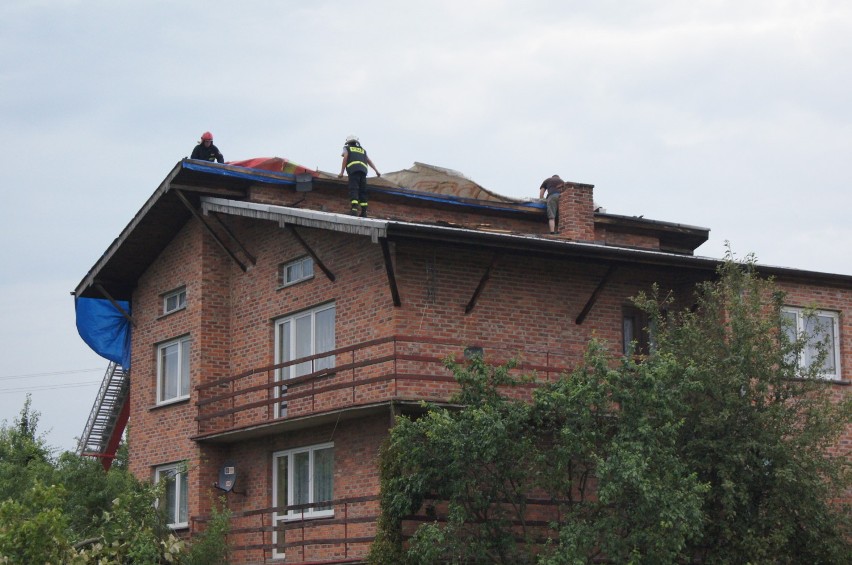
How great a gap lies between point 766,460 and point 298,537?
333 inches

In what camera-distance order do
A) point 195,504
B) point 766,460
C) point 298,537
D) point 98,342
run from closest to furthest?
1. point 766,460
2. point 298,537
3. point 195,504
4. point 98,342

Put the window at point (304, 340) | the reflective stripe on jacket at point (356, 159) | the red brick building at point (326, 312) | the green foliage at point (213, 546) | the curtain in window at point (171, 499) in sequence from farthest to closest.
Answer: the curtain in window at point (171, 499) < the reflective stripe on jacket at point (356, 159) < the window at point (304, 340) < the green foliage at point (213, 546) < the red brick building at point (326, 312)

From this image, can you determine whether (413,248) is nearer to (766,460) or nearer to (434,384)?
(434,384)

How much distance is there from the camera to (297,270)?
2548 cm

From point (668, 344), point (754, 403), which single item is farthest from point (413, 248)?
point (754, 403)

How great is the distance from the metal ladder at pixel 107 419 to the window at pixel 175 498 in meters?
6.65

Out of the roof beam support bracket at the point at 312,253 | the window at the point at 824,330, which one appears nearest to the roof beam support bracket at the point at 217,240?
the roof beam support bracket at the point at 312,253

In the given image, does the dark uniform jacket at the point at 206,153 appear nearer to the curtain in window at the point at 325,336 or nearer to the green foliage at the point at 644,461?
the curtain in window at the point at 325,336

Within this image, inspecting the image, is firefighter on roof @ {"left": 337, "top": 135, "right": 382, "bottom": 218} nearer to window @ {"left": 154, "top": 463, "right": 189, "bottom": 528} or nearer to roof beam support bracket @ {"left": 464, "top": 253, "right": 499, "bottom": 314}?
roof beam support bracket @ {"left": 464, "top": 253, "right": 499, "bottom": 314}

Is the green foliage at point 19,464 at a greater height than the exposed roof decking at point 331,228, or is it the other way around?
the exposed roof decking at point 331,228

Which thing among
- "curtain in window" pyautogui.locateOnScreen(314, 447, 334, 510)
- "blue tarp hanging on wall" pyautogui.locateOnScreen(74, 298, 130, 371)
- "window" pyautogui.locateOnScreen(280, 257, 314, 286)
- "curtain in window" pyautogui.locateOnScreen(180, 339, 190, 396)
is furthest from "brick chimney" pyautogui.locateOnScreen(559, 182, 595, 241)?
"blue tarp hanging on wall" pyautogui.locateOnScreen(74, 298, 130, 371)

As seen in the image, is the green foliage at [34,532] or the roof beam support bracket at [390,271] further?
the roof beam support bracket at [390,271]

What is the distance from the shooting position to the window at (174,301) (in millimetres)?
28203

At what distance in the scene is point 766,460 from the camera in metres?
20.2
